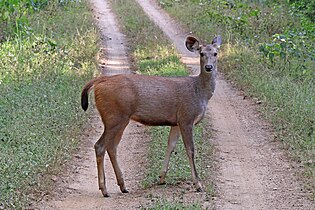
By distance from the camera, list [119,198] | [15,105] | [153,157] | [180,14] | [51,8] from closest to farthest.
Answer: [119,198], [153,157], [15,105], [51,8], [180,14]

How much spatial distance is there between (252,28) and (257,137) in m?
9.11

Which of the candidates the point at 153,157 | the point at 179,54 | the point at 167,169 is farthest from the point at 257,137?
the point at 179,54

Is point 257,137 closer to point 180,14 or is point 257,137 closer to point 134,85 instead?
point 134,85

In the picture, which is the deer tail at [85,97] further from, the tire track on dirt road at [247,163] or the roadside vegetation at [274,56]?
the roadside vegetation at [274,56]

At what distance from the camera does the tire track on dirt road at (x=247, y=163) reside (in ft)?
26.4

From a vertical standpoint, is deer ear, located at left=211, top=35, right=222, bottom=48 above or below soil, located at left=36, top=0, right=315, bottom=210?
above

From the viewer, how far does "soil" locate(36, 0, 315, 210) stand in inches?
309

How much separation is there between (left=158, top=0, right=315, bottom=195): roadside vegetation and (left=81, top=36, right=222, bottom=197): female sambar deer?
5.55 ft

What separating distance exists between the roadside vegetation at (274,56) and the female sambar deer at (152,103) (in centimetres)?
169

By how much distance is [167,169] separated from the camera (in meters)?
8.52

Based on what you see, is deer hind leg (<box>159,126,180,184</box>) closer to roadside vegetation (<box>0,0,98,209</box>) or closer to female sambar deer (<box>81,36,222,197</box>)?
female sambar deer (<box>81,36,222,197</box>)

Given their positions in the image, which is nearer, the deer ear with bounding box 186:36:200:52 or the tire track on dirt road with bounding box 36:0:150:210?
the tire track on dirt road with bounding box 36:0:150:210

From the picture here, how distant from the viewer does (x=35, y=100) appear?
440 inches

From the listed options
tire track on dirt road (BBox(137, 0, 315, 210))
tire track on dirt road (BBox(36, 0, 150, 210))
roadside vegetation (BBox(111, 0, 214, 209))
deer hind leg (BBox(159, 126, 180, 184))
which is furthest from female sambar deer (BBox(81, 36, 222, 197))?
tire track on dirt road (BBox(137, 0, 315, 210))
